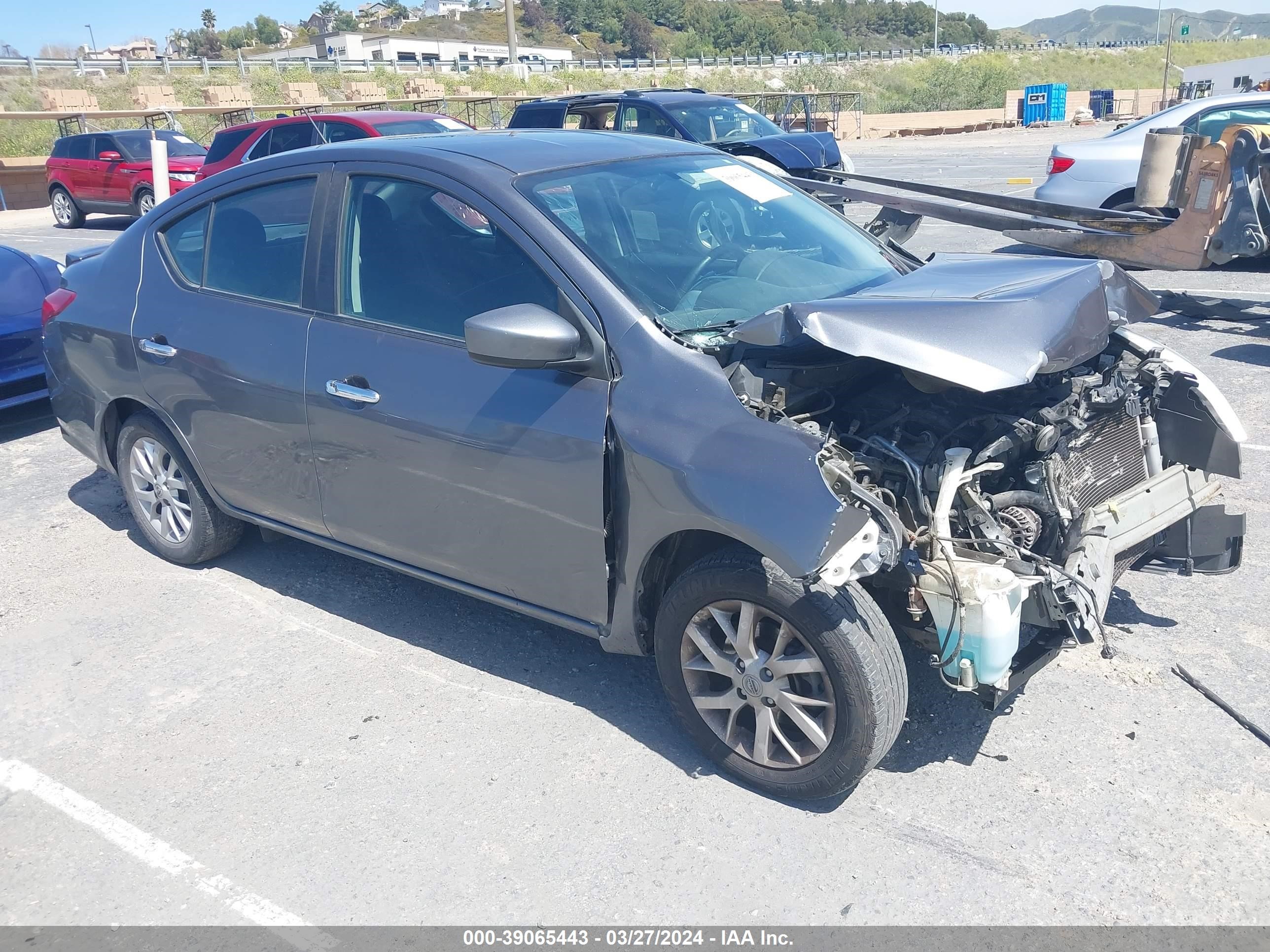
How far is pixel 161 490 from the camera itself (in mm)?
4988

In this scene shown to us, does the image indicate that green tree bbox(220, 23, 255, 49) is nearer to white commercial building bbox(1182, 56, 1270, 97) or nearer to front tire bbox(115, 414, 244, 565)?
white commercial building bbox(1182, 56, 1270, 97)

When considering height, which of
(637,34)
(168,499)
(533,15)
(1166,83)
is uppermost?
(533,15)

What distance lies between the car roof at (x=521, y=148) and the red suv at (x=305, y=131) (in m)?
7.21

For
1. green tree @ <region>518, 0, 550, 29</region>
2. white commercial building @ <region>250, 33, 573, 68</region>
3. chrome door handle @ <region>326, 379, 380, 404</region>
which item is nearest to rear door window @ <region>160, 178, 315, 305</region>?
chrome door handle @ <region>326, 379, 380, 404</region>

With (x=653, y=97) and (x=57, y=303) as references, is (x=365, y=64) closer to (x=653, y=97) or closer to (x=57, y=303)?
(x=653, y=97)

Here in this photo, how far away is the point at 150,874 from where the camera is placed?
3.07 metres

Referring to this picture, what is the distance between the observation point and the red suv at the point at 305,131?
12.7m

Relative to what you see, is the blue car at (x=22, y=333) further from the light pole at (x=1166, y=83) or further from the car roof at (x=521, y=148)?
the light pole at (x=1166, y=83)

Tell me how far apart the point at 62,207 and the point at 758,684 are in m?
20.5

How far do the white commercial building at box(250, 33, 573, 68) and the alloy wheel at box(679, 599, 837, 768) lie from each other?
91.0 meters

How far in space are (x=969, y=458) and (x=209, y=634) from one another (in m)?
3.12

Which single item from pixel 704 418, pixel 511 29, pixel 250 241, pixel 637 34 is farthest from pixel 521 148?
pixel 637 34

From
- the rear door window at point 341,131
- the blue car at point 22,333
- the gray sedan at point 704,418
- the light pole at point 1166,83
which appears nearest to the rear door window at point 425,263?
the gray sedan at point 704,418
